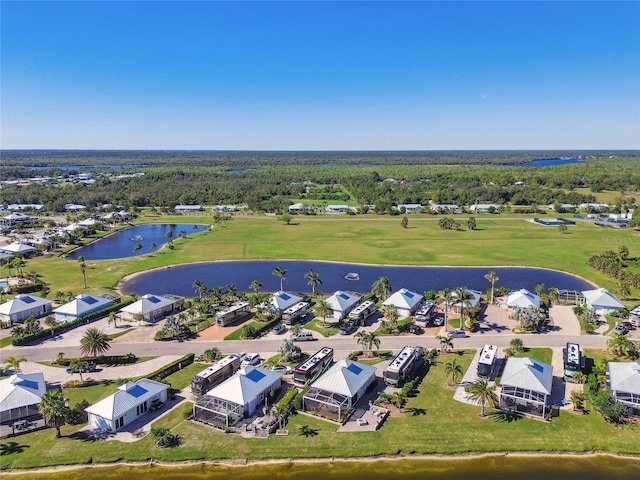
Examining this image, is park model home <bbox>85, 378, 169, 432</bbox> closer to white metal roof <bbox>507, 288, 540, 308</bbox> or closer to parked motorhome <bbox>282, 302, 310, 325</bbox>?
parked motorhome <bbox>282, 302, 310, 325</bbox>

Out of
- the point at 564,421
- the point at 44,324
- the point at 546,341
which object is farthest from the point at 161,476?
the point at 546,341

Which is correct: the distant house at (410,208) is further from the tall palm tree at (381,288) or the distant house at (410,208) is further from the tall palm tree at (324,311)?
the tall palm tree at (324,311)

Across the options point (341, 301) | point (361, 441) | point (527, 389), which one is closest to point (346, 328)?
point (341, 301)

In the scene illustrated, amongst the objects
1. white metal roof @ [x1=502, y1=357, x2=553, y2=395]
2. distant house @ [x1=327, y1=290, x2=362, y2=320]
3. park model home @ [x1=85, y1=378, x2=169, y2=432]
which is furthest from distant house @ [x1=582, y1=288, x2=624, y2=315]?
park model home @ [x1=85, y1=378, x2=169, y2=432]

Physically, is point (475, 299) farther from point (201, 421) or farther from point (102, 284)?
point (102, 284)

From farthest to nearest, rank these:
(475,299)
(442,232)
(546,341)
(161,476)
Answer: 1. (442,232)
2. (475,299)
3. (546,341)
4. (161,476)
